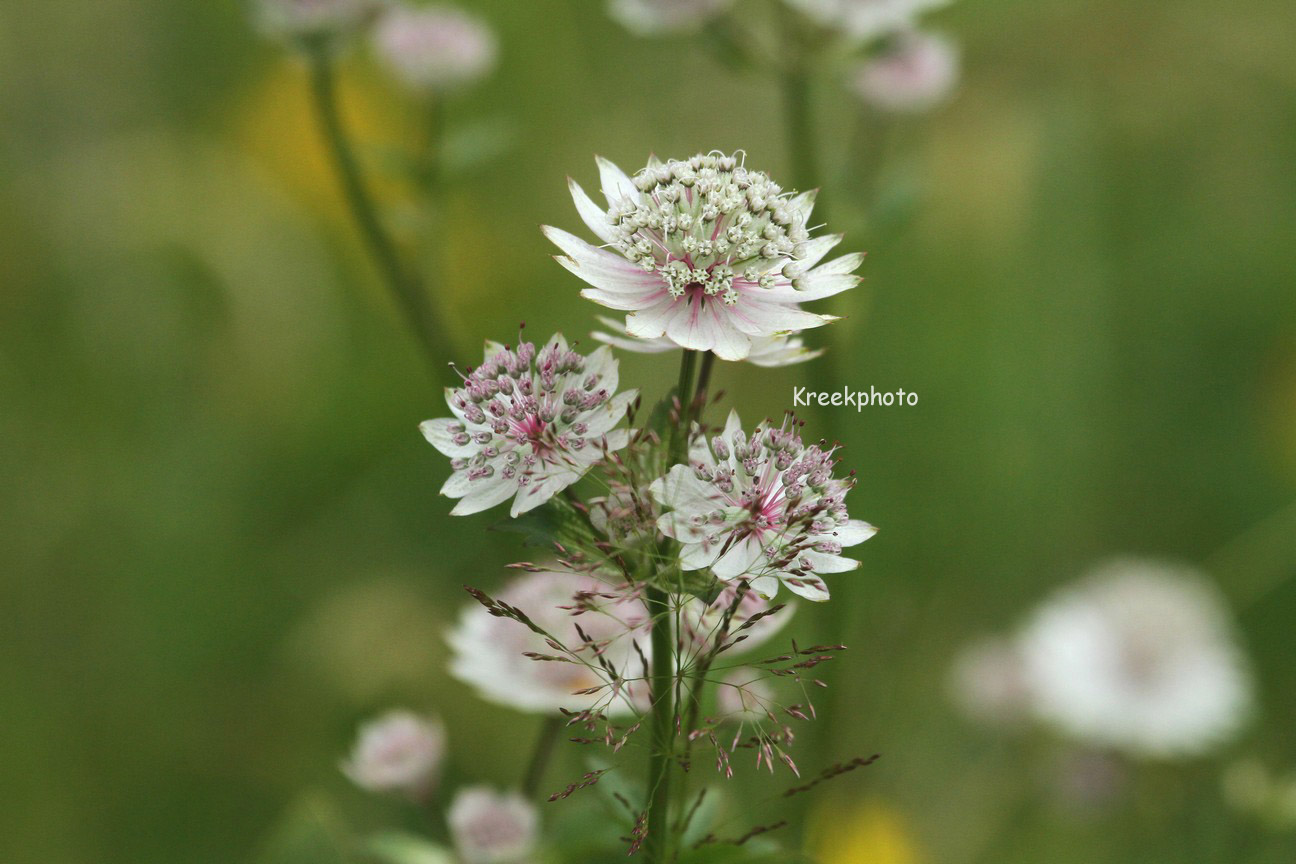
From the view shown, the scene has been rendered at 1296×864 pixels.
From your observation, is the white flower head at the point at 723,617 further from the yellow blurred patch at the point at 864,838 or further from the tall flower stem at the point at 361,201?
the yellow blurred patch at the point at 864,838

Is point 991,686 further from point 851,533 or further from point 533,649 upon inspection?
point 851,533

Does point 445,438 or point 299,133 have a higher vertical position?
point 299,133

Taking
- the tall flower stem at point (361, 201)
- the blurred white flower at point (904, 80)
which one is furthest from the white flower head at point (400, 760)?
the blurred white flower at point (904, 80)

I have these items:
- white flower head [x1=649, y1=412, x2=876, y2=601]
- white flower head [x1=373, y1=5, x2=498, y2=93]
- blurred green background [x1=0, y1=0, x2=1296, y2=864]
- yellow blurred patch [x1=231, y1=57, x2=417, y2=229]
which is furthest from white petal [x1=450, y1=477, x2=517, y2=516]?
yellow blurred patch [x1=231, y1=57, x2=417, y2=229]

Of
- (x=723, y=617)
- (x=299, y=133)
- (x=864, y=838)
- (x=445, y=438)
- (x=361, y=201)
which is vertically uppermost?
(x=299, y=133)

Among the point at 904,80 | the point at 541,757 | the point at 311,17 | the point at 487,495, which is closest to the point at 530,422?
the point at 487,495
